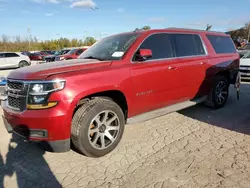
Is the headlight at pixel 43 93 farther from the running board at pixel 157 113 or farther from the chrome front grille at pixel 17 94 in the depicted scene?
the running board at pixel 157 113

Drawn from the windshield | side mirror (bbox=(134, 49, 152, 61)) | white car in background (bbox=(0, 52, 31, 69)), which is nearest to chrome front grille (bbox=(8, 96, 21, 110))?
the windshield

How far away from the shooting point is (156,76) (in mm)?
3939

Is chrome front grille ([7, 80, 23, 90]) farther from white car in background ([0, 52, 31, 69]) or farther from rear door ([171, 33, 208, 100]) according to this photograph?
white car in background ([0, 52, 31, 69])

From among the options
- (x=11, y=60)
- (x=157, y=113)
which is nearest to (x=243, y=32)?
(x=11, y=60)

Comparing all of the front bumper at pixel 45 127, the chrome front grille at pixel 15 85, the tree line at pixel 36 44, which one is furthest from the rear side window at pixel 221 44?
the tree line at pixel 36 44

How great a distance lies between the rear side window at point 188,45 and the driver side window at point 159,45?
0.21 m

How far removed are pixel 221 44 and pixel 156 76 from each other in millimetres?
2698

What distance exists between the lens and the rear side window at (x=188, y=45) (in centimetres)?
447

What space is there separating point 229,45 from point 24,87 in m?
5.18

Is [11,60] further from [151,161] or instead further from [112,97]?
[151,161]

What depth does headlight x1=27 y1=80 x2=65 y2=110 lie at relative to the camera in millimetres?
2836

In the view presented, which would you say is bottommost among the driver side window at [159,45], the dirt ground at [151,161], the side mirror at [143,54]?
the dirt ground at [151,161]

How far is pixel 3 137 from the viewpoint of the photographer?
13.6ft

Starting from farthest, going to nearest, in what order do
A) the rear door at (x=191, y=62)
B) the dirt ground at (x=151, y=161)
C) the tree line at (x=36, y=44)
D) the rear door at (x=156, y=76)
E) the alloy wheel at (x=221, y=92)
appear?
the tree line at (x=36, y=44)
the alloy wheel at (x=221, y=92)
the rear door at (x=191, y=62)
the rear door at (x=156, y=76)
the dirt ground at (x=151, y=161)
